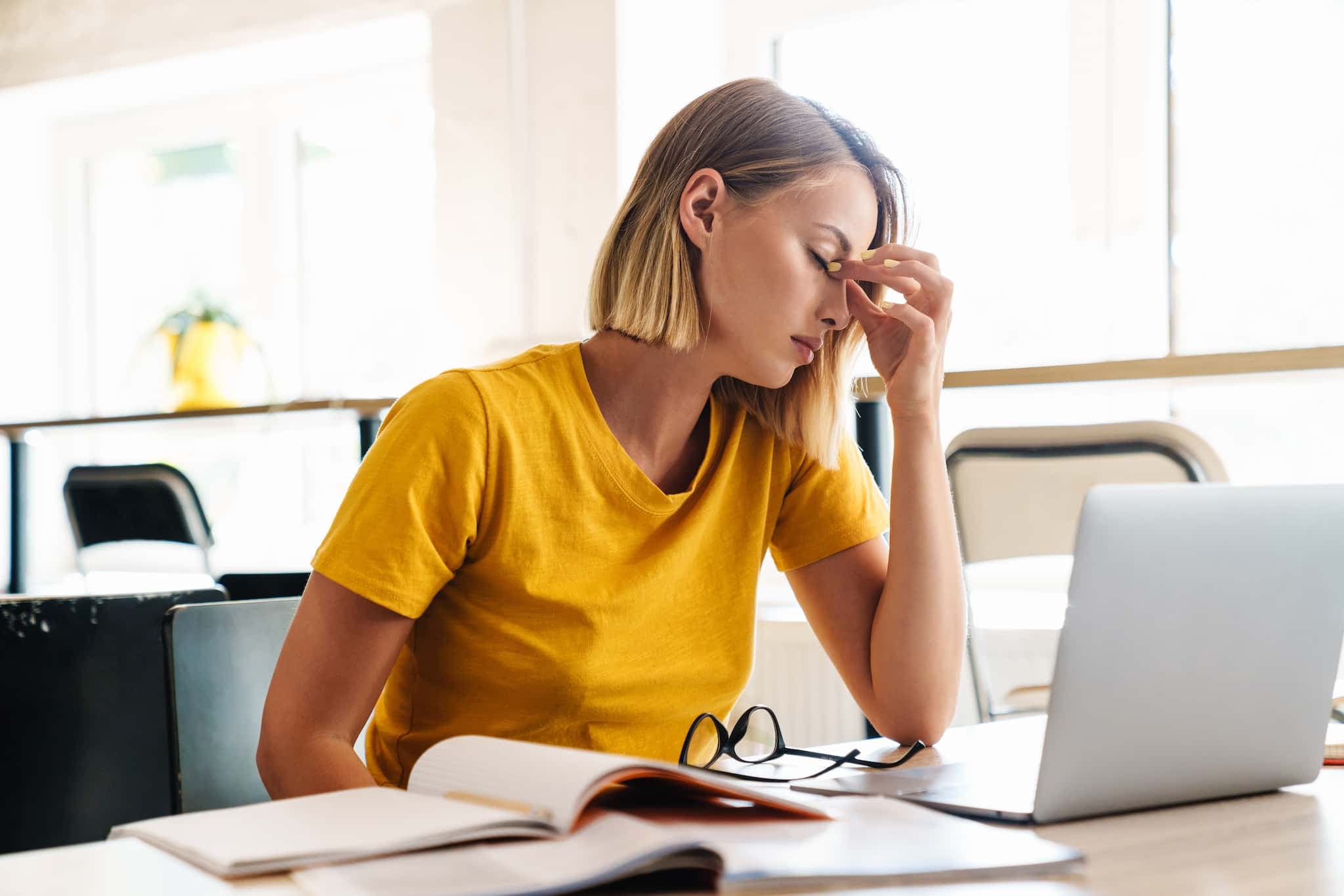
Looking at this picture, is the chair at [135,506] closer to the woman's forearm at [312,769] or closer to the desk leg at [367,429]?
the desk leg at [367,429]

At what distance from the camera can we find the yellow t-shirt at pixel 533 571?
1021mm

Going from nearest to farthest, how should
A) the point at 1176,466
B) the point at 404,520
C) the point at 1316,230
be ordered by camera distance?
the point at 404,520, the point at 1176,466, the point at 1316,230

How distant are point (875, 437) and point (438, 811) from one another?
1349 millimetres

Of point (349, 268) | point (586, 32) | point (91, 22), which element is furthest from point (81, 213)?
point (586, 32)

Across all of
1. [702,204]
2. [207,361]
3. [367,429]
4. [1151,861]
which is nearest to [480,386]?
[702,204]

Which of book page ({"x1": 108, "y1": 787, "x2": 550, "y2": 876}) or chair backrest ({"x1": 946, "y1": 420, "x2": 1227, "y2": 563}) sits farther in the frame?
chair backrest ({"x1": 946, "y1": 420, "x2": 1227, "y2": 563})

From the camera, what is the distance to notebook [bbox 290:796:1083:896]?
54cm

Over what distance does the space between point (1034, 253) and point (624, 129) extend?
35.5 inches

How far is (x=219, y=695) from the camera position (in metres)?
1.10

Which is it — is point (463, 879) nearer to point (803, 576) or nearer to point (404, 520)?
point (404, 520)

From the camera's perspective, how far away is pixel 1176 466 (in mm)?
1572

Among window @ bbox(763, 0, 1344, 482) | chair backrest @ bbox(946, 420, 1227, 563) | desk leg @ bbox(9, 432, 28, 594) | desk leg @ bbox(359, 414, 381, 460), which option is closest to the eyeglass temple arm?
chair backrest @ bbox(946, 420, 1227, 563)

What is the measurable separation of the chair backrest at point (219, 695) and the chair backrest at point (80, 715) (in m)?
0.43

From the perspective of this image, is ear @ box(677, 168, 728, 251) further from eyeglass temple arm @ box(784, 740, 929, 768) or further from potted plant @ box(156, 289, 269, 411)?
potted plant @ box(156, 289, 269, 411)
